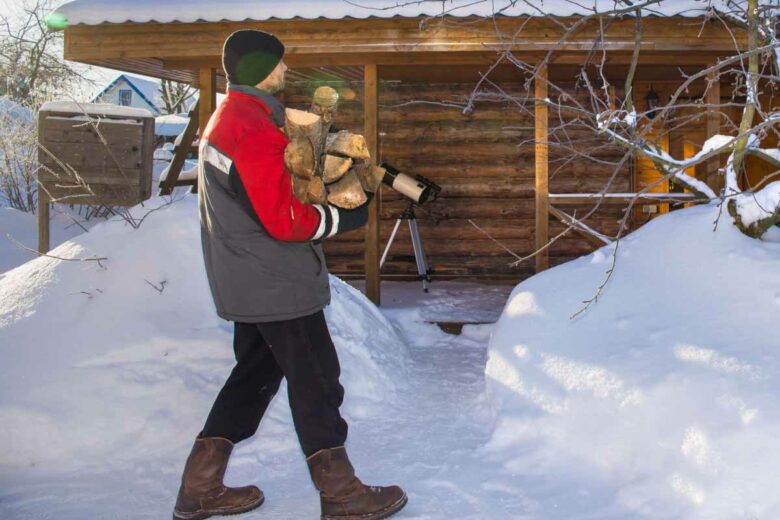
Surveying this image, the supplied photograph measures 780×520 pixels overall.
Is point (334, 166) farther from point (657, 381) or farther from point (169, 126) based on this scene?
point (169, 126)

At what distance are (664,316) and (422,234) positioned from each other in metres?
5.96

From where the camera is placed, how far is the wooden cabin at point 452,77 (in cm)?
627

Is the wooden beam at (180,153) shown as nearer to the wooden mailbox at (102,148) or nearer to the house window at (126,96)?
the wooden mailbox at (102,148)

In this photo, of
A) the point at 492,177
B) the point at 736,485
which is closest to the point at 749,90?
the point at 736,485

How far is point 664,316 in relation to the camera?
393 centimetres

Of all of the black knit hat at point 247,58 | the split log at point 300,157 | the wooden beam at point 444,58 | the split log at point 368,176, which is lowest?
the split log at point 368,176

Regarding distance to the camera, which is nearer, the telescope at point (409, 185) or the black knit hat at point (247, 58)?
the black knit hat at point (247, 58)

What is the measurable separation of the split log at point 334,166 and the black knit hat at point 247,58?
1.29 feet

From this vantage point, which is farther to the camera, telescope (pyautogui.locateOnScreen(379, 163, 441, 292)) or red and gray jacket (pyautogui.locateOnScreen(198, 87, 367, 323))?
telescope (pyautogui.locateOnScreen(379, 163, 441, 292))

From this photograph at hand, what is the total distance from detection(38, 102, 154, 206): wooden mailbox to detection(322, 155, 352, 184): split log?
4.78 metres

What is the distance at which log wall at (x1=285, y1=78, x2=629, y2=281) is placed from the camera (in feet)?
31.6

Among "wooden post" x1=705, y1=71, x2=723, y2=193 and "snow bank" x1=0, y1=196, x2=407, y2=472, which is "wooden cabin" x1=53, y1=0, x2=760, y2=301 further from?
"snow bank" x1=0, y1=196, x2=407, y2=472

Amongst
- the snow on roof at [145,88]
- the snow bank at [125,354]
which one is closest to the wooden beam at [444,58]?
the snow bank at [125,354]

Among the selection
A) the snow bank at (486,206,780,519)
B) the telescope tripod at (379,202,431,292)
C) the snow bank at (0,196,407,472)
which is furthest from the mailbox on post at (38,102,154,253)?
the snow bank at (486,206,780,519)
